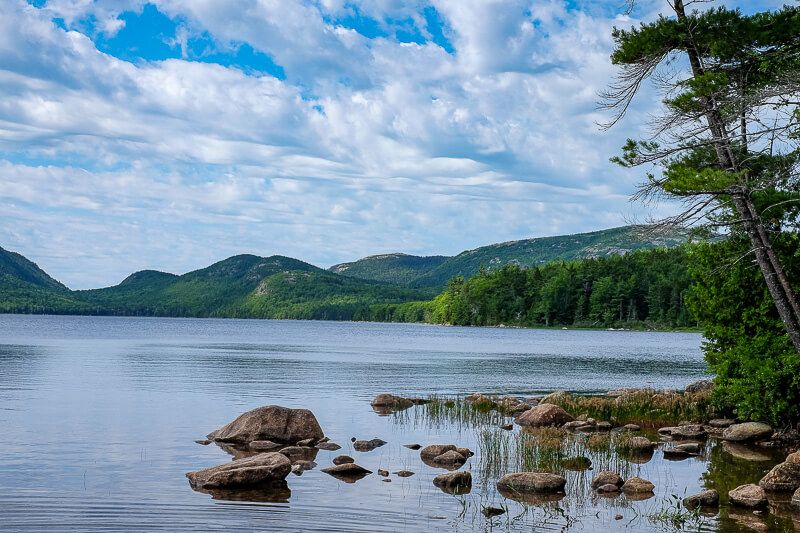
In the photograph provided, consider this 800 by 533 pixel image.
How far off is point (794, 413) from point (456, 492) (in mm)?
14934

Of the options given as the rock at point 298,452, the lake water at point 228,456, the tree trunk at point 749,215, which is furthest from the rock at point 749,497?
the rock at point 298,452

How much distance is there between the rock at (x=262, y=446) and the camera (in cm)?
2534

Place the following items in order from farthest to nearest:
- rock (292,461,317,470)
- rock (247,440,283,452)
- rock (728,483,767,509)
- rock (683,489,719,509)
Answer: rock (247,440,283,452) < rock (292,461,317,470) < rock (683,489,719,509) < rock (728,483,767,509)

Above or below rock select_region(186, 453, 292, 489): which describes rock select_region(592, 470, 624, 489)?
below

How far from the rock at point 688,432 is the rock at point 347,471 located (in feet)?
46.0

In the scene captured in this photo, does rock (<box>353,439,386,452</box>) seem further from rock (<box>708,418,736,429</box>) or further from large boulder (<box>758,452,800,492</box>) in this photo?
rock (<box>708,418,736,429</box>)

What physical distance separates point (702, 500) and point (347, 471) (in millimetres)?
9199

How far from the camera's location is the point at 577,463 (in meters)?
23.2

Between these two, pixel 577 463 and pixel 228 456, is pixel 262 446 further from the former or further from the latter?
pixel 577 463

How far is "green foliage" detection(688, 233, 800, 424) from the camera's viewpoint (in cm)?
2719

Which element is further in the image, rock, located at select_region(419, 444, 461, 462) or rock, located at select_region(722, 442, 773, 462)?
rock, located at select_region(722, 442, 773, 462)

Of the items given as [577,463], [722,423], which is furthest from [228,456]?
[722,423]

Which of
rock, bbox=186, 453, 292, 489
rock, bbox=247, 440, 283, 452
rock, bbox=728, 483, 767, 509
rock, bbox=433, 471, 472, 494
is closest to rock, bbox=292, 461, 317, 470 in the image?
rock, bbox=186, 453, 292, 489

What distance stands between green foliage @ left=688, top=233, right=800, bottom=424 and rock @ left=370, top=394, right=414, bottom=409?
1436 centimetres
